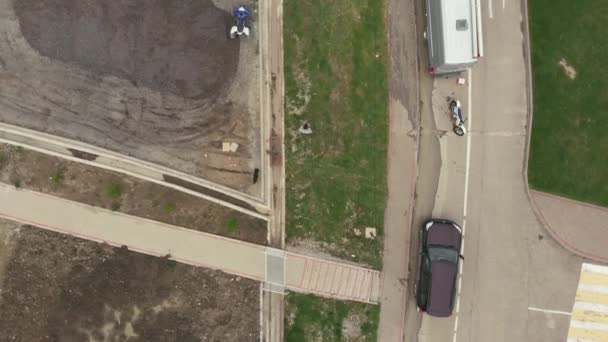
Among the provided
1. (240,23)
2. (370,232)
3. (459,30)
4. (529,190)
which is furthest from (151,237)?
(529,190)


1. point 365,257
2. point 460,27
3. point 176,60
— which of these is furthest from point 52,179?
point 460,27

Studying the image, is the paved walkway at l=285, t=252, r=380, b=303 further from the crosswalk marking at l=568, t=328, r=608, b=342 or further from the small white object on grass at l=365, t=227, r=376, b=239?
the crosswalk marking at l=568, t=328, r=608, b=342

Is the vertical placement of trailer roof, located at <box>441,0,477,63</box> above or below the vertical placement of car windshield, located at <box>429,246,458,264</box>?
above

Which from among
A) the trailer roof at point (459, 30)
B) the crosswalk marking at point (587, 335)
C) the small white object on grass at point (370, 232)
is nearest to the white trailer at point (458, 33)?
the trailer roof at point (459, 30)

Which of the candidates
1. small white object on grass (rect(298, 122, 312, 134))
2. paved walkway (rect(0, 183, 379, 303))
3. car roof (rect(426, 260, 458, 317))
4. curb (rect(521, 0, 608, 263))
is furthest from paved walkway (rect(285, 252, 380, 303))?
curb (rect(521, 0, 608, 263))

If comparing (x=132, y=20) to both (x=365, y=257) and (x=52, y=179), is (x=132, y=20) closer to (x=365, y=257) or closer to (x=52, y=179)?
(x=52, y=179)

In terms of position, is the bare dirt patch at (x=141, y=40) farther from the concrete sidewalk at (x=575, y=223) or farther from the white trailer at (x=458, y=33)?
the concrete sidewalk at (x=575, y=223)
